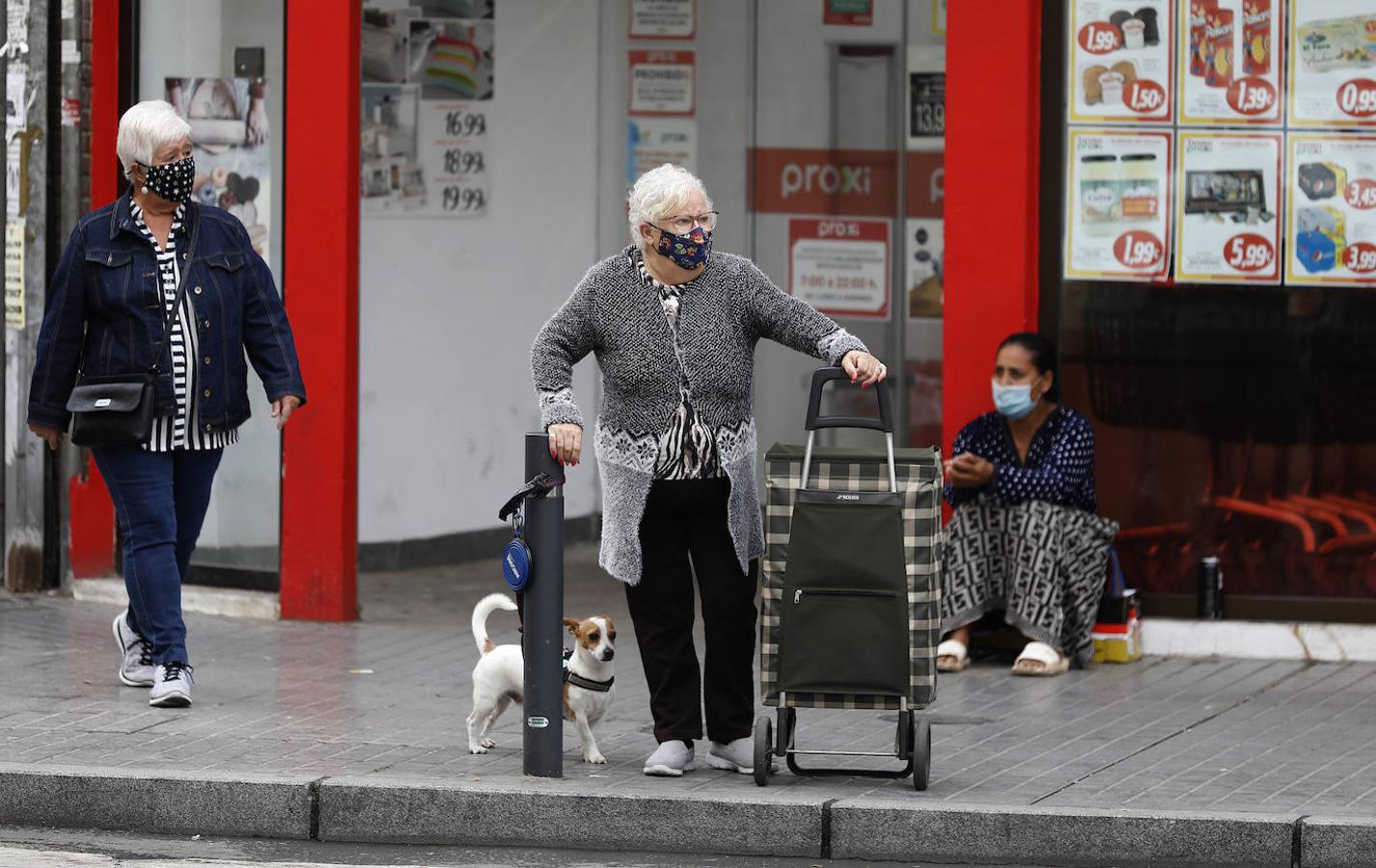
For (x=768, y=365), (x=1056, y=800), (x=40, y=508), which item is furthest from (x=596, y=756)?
(x=768, y=365)

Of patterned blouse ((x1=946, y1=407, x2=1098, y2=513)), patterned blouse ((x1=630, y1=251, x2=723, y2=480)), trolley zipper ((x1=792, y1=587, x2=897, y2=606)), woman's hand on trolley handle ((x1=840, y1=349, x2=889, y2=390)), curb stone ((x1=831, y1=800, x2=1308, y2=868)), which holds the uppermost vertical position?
woman's hand on trolley handle ((x1=840, y1=349, x2=889, y2=390))

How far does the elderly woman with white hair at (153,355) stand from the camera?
773 centimetres

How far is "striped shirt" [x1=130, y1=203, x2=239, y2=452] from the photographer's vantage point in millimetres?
7766

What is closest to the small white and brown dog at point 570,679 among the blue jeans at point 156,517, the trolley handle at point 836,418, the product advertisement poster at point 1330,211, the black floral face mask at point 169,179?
the trolley handle at point 836,418

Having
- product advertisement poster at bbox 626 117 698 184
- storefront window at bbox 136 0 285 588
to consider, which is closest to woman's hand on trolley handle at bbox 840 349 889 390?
storefront window at bbox 136 0 285 588

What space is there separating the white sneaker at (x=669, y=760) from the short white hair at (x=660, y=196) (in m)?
1.42

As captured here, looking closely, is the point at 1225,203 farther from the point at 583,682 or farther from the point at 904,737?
the point at 583,682

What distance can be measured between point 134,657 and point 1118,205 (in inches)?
158

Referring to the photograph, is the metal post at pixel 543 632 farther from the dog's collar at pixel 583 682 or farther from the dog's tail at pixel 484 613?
the dog's tail at pixel 484 613

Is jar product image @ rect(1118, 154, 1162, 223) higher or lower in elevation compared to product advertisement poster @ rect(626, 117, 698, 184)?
lower

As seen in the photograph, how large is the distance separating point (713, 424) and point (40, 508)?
469 centimetres

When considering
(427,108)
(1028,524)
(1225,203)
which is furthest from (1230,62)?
(427,108)

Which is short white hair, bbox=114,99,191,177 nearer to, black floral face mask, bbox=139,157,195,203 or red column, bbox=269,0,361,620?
black floral face mask, bbox=139,157,195,203

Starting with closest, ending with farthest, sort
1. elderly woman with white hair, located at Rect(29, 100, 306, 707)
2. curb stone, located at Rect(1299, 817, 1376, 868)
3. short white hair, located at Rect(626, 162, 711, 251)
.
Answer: curb stone, located at Rect(1299, 817, 1376, 868) < short white hair, located at Rect(626, 162, 711, 251) < elderly woman with white hair, located at Rect(29, 100, 306, 707)
